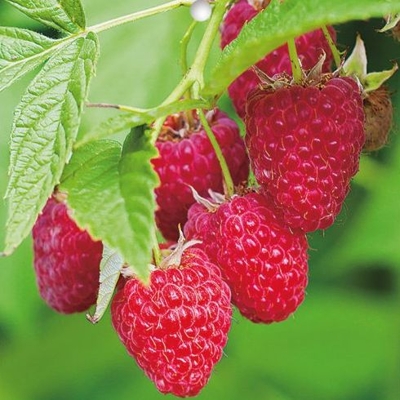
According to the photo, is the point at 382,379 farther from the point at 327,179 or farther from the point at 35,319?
the point at 327,179

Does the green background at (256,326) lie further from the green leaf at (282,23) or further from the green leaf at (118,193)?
the green leaf at (282,23)

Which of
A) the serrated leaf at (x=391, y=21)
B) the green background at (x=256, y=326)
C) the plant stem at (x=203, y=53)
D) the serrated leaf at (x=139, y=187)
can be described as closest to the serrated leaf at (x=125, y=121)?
the serrated leaf at (x=139, y=187)

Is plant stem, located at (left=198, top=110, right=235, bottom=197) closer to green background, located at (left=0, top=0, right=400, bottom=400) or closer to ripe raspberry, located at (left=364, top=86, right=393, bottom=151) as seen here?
ripe raspberry, located at (left=364, top=86, right=393, bottom=151)

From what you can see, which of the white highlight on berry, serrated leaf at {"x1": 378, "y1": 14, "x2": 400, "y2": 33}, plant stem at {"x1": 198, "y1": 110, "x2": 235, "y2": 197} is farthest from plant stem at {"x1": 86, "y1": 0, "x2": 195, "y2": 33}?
serrated leaf at {"x1": 378, "y1": 14, "x2": 400, "y2": 33}

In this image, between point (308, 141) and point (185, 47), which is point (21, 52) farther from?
point (308, 141)

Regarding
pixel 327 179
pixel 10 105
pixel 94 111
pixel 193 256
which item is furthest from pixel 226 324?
pixel 10 105

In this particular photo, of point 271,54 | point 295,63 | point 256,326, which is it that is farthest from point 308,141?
point 256,326
